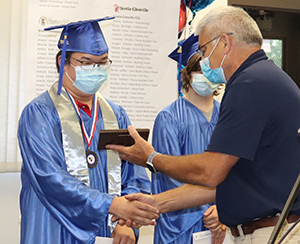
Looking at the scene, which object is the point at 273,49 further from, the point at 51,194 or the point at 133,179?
the point at 51,194

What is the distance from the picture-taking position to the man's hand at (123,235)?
2439 mm

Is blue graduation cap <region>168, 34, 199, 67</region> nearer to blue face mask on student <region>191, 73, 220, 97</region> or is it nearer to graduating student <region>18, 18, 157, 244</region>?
blue face mask on student <region>191, 73, 220, 97</region>

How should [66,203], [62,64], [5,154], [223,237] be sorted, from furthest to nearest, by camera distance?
[5,154], [223,237], [62,64], [66,203]

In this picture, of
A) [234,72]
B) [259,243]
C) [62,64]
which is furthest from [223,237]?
[62,64]

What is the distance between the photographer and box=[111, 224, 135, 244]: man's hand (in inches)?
96.0

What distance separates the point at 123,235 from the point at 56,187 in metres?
0.49

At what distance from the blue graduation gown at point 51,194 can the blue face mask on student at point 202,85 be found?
108 centimetres

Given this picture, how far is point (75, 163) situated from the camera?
2439 millimetres

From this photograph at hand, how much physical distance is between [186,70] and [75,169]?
50.3 inches

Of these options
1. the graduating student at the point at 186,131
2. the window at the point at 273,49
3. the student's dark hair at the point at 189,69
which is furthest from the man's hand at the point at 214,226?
the window at the point at 273,49

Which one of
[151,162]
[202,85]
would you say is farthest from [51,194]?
[202,85]

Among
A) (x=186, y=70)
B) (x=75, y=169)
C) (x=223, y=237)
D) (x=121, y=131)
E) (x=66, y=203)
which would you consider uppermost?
(x=186, y=70)

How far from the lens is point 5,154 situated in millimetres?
3834

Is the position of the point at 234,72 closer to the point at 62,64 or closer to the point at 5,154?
the point at 62,64
